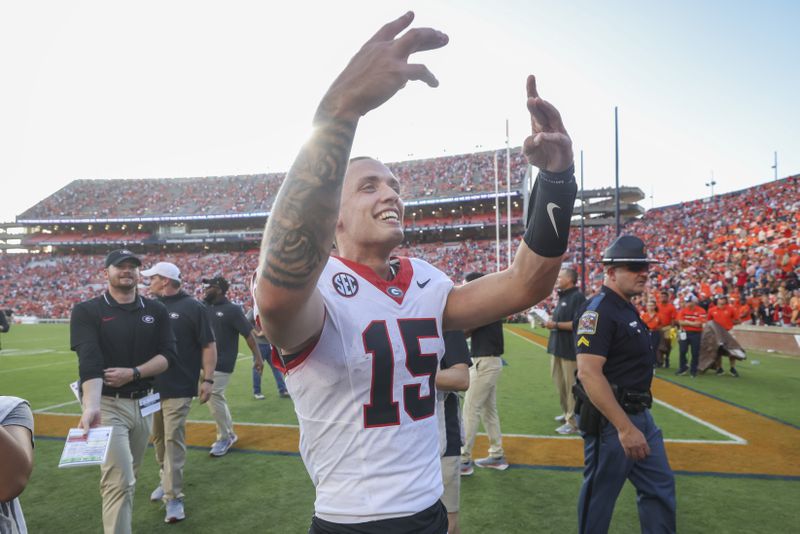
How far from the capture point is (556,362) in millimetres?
7242

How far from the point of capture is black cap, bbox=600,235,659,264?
348 centimetres

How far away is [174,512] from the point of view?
177 inches

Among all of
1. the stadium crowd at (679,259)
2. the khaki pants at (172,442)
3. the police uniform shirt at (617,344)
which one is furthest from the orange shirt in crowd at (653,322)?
the khaki pants at (172,442)

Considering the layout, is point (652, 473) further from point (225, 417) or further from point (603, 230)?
point (603, 230)

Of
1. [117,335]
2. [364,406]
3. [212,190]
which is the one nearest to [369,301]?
[364,406]

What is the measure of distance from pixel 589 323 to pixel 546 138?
7.01ft

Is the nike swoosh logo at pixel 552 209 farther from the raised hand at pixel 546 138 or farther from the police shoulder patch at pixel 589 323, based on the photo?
the police shoulder patch at pixel 589 323

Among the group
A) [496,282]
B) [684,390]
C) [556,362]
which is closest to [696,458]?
[556,362]

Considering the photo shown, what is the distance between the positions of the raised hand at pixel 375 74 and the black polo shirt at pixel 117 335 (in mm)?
3695

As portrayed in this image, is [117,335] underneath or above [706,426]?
above

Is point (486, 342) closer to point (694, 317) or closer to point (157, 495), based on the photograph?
point (157, 495)

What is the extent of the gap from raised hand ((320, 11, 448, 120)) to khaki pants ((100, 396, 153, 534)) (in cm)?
378

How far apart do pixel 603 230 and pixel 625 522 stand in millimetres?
42560

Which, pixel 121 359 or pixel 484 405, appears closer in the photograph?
pixel 121 359
